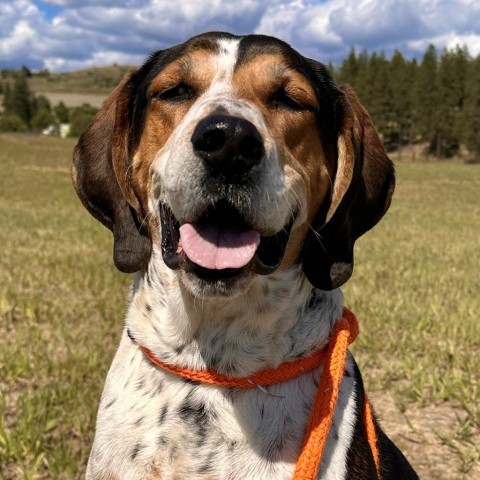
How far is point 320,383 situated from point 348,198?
3.14 feet

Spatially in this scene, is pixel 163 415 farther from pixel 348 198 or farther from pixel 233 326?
pixel 348 198

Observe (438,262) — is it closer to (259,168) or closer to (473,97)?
(259,168)

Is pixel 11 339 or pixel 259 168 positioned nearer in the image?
pixel 259 168

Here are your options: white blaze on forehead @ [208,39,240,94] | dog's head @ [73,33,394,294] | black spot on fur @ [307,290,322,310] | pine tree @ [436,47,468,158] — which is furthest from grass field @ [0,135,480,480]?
pine tree @ [436,47,468,158]

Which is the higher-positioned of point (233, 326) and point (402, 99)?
point (233, 326)

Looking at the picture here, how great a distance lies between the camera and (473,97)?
7512 centimetres

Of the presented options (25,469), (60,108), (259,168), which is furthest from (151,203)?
(60,108)

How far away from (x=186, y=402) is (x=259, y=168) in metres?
1.11

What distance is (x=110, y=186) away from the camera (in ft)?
10.8

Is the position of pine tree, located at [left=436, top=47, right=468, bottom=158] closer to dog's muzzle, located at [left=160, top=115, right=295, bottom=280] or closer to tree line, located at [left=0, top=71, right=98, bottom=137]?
tree line, located at [left=0, top=71, right=98, bottom=137]

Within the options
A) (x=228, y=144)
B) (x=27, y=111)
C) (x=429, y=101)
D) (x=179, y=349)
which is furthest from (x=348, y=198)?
(x=27, y=111)

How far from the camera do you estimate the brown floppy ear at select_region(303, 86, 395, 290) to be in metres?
3.14

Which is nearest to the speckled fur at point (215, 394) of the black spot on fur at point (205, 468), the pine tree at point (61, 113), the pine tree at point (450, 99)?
the black spot on fur at point (205, 468)

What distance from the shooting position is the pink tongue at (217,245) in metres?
2.67
